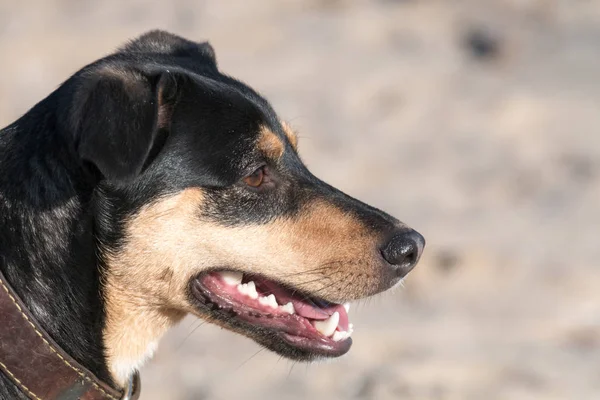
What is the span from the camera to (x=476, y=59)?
12.5 meters

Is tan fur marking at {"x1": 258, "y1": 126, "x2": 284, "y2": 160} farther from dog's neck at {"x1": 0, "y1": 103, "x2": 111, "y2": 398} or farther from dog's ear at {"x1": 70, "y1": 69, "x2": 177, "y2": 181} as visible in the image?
dog's neck at {"x1": 0, "y1": 103, "x2": 111, "y2": 398}

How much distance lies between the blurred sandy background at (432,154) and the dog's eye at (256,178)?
295cm

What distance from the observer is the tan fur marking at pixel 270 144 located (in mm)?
4617

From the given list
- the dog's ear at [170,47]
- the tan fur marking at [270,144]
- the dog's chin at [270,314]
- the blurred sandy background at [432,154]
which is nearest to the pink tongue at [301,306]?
the dog's chin at [270,314]

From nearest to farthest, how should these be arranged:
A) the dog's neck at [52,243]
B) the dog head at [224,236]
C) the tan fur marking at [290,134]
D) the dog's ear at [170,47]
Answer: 1. the dog's neck at [52,243]
2. the dog head at [224,236]
3. the tan fur marking at [290,134]
4. the dog's ear at [170,47]

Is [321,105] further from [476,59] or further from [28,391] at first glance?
[28,391]

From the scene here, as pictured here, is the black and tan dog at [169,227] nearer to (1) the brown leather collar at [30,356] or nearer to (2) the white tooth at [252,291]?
(2) the white tooth at [252,291]

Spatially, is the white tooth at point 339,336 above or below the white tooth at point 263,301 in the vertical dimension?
below

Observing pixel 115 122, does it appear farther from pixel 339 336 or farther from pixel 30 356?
pixel 339 336

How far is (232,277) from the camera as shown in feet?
15.2

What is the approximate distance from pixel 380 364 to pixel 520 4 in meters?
6.86

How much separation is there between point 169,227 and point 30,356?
801 mm

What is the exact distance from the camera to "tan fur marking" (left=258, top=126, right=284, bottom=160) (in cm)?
462

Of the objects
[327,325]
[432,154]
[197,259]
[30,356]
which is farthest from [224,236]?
[432,154]
